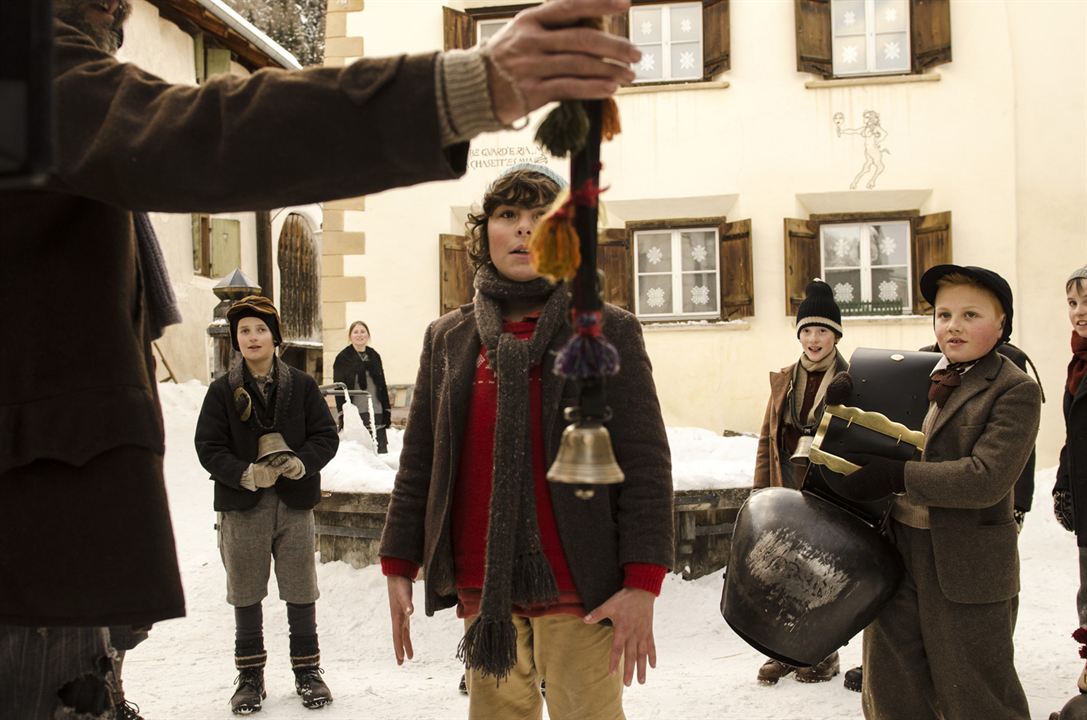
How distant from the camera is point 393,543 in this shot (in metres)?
2.58

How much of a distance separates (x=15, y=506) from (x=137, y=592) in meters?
0.20

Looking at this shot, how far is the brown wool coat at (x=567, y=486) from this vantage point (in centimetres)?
234

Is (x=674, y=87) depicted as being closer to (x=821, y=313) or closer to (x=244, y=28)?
(x=821, y=313)

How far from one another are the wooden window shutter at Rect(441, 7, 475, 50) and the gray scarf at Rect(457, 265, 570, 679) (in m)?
9.56

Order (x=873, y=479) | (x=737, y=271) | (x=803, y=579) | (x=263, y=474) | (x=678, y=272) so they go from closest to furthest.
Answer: (x=803, y=579) < (x=873, y=479) < (x=263, y=474) < (x=737, y=271) < (x=678, y=272)

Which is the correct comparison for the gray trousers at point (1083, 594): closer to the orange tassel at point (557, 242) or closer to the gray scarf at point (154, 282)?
the orange tassel at point (557, 242)

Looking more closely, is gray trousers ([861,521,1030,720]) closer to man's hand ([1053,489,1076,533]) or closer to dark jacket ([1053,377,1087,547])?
dark jacket ([1053,377,1087,547])

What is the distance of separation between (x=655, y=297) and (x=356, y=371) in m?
3.62

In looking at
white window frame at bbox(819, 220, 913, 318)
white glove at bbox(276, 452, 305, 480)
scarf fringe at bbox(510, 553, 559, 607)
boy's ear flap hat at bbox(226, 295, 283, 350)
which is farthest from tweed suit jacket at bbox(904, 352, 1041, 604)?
white window frame at bbox(819, 220, 913, 318)

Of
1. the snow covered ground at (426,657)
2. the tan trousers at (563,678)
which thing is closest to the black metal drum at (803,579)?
the tan trousers at (563,678)

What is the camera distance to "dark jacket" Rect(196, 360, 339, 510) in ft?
14.9

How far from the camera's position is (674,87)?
11.4 metres

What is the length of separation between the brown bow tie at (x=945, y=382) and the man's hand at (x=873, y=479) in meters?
0.34

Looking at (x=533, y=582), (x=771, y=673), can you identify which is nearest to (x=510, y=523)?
(x=533, y=582)
